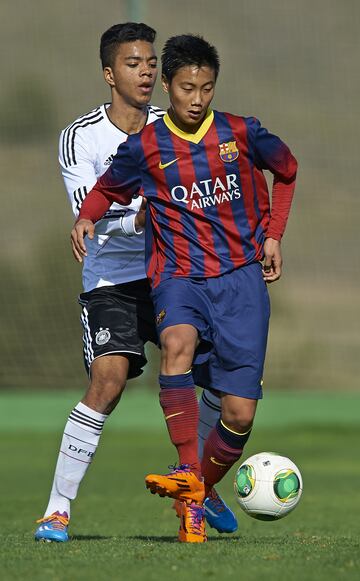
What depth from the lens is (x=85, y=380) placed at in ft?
55.3

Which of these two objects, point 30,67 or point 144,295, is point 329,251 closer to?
point 30,67

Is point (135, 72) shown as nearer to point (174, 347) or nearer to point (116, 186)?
point (116, 186)

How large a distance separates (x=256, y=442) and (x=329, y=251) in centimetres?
358

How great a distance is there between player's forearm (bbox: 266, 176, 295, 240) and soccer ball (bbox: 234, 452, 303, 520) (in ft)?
3.84


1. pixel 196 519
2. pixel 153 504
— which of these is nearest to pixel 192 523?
pixel 196 519

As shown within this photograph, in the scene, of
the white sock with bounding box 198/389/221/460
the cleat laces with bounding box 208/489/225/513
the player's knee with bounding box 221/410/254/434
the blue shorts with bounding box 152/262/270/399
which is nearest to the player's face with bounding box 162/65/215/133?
the blue shorts with bounding box 152/262/270/399

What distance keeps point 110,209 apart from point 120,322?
674mm

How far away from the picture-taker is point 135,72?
7.03 metres

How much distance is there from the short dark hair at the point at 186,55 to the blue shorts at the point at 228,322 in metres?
1.00

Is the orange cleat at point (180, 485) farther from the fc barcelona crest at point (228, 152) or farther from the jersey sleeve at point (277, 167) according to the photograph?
the fc barcelona crest at point (228, 152)

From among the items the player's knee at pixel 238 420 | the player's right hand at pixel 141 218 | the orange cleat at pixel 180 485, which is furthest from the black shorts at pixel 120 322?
the orange cleat at pixel 180 485

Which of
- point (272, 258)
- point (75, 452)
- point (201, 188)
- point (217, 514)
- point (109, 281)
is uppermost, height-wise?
point (201, 188)

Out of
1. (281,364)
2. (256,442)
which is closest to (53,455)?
(256,442)

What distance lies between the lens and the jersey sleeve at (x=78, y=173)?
6.81 meters
